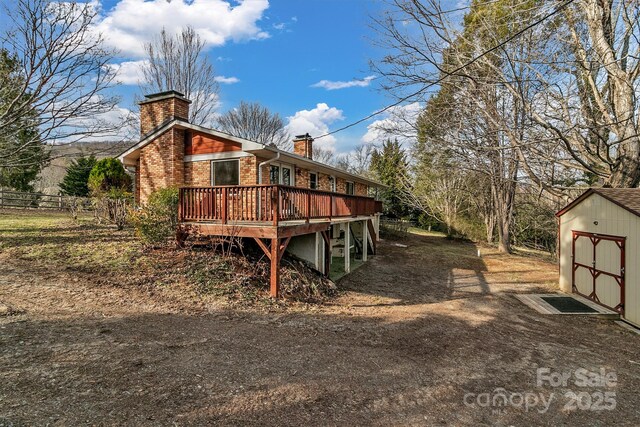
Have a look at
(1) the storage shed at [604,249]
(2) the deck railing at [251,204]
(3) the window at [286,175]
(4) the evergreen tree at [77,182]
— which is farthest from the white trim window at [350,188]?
(4) the evergreen tree at [77,182]

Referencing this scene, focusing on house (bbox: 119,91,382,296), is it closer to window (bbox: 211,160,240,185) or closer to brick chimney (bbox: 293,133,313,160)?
window (bbox: 211,160,240,185)

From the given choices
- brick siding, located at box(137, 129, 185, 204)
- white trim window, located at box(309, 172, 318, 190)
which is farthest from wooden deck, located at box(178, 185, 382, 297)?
white trim window, located at box(309, 172, 318, 190)

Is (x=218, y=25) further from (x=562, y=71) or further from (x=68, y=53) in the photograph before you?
(x=562, y=71)

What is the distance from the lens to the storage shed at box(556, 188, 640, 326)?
8.48 metres

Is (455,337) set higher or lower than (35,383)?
lower

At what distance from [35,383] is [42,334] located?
1692 mm

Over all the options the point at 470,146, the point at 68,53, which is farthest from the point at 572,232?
the point at 68,53

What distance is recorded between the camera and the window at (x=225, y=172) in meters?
11.7

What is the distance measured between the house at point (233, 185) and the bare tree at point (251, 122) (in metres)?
21.4

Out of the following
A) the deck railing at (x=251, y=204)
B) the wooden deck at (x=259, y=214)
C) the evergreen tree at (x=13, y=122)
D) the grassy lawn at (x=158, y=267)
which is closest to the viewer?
the grassy lawn at (x=158, y=267)

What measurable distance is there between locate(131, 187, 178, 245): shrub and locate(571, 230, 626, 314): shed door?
1318cm

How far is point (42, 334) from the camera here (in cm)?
504

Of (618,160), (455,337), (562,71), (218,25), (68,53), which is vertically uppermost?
(218,25)

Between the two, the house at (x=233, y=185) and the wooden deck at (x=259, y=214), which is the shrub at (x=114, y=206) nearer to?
the house at (x=233, y=185)
